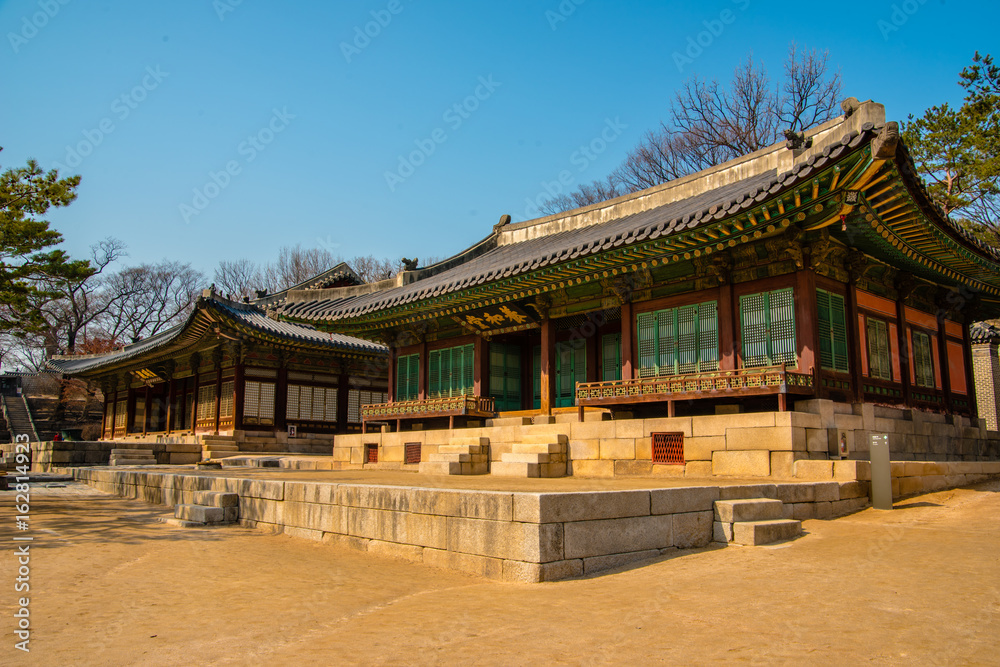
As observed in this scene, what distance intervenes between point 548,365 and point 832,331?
6.11m

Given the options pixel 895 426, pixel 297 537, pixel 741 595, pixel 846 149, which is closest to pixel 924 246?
pixel 895 426

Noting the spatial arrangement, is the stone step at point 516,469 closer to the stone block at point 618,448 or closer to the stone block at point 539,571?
the stone block at point 618,448

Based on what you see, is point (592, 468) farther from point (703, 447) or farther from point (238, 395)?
point (238, 395)

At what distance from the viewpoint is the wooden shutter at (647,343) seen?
46.2 feet

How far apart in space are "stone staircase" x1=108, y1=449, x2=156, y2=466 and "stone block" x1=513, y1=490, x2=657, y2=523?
21.5 metres

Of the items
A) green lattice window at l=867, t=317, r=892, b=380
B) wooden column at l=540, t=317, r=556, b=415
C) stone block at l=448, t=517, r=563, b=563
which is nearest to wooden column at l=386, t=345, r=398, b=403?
wooden column at l=540, t=317, r=556, b=415

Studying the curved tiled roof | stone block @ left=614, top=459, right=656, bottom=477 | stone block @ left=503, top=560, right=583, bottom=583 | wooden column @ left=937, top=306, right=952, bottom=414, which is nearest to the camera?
stone block @ left=503, top=560, right=583, bottom=583

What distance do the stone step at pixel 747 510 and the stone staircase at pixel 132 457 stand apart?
2181 centimetres

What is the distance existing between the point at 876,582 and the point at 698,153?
1169 inches

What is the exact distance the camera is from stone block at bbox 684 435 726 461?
11188 mm

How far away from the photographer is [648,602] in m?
5.26

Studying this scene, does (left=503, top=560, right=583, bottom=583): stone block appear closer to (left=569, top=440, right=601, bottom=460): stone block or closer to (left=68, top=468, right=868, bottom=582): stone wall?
(left=68, top=468, right=868, bottom=582): stone wall

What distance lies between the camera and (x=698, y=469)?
11414mm

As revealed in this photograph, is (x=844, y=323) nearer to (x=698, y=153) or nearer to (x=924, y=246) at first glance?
(x=924, y=246)
